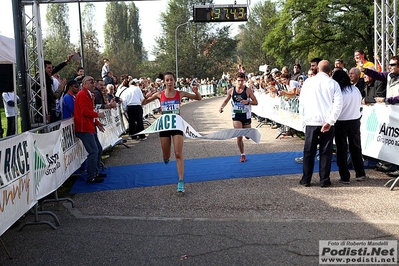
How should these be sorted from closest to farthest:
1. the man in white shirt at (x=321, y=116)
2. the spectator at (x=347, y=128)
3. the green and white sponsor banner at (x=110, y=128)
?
1. the man in white shirt at (x=321, y=116)
2. the spectator at (x=347, y=128)
3. the green and white sponsor banner at (x=110, y=128)

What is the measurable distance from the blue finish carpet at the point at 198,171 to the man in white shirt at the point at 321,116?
1.15m

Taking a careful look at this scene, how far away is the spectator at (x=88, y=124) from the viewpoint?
8.51 m

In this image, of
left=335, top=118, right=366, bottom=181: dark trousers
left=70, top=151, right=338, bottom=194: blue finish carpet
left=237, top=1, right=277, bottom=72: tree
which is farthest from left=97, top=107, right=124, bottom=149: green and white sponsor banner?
left=237, top=1, right=277, bottom=72: tree

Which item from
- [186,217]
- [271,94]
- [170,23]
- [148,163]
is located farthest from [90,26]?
[186,217]

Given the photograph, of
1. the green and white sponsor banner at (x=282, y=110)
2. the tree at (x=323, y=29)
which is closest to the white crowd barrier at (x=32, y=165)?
the green and white sponsor banner at (x=282, y=110)

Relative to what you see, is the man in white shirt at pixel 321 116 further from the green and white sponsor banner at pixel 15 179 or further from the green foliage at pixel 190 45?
the green foliage at pixel 190 45

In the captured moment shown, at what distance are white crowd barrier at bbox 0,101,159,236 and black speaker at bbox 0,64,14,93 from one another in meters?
3.04

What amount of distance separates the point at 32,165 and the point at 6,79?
5.94 m

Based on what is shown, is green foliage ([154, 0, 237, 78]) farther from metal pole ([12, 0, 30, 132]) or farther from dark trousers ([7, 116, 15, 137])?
metal pole ([12, 0, 30, 132])

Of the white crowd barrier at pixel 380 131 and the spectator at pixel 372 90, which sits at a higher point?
the spectator at pixel 372 90

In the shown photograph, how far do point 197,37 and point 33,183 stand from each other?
63.5 m

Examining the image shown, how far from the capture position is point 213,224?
19.8 feet

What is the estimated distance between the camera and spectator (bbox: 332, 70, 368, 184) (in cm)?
822

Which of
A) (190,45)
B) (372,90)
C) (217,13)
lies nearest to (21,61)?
(372,90)
